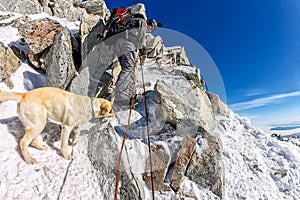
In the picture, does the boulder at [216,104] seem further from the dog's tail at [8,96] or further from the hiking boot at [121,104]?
Result: the dog's tail at [8,96]

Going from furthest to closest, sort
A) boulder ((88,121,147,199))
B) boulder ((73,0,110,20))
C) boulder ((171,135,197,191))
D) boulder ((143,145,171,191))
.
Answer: boulder ((73,0,110,20)) → boulder ((171,135,197,191)) → boulder ((143,145,171,191)) → boulder ((88,121,147,199))

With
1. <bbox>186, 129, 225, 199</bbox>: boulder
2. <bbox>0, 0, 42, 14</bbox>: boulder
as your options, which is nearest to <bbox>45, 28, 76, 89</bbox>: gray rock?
<bbox>186, 129, 225, 199</bbox>: boulder

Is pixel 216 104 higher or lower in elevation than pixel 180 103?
higher

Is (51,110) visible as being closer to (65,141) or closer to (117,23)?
(65,141)

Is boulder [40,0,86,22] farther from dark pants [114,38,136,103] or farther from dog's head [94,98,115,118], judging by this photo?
dog's head [94,98,115,118]

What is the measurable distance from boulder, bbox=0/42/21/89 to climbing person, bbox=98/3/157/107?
3.53 metres

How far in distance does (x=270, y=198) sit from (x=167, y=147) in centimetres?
322

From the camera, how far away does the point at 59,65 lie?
6.36m

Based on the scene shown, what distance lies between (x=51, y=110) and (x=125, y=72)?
2.86 meters

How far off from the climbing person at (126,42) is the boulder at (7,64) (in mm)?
3534

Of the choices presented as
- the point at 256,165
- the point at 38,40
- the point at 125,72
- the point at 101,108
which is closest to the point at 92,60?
the point at 38,40

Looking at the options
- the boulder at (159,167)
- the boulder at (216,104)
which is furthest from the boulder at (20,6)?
the boulder at (159,167)

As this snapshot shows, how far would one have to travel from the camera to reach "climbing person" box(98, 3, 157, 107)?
19.4 feet

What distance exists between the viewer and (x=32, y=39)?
23.9 feet
